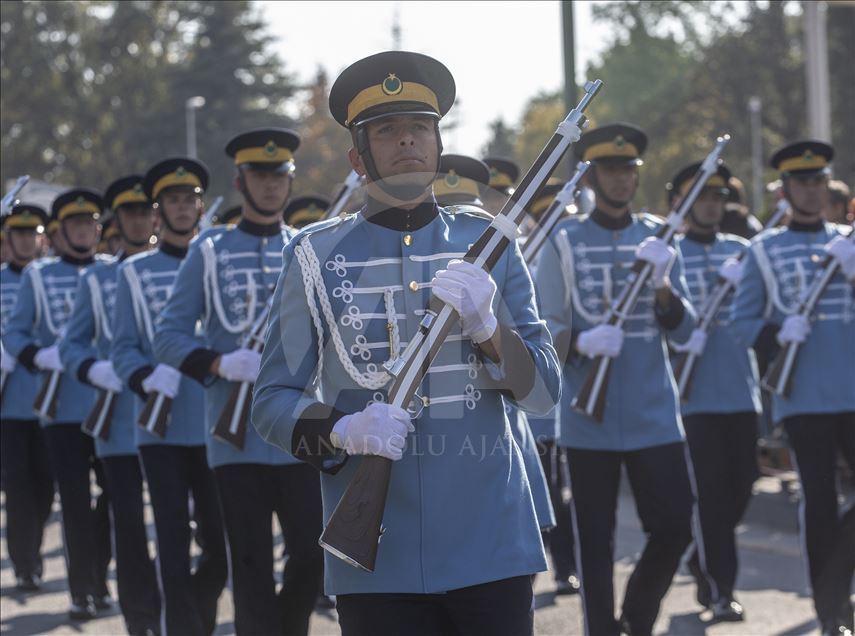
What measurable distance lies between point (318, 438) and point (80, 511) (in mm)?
5128

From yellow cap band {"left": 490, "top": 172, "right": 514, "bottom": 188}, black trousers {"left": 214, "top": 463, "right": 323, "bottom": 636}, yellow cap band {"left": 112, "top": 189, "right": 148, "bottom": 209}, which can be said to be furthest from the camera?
yellow cap band {"left": 112, "top": 189, "right": 148, "bottom": 209}

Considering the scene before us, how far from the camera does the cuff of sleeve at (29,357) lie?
29.6 ft

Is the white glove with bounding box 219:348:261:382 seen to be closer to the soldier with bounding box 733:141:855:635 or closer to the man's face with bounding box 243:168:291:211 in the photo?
the man's face with bounding box 243:168:291:211

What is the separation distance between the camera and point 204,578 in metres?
6.61

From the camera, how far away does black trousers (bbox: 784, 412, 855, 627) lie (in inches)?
260

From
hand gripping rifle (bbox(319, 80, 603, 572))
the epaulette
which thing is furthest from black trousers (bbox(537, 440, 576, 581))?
hand gripping rifle (bbox(319, 80, 603, 572))

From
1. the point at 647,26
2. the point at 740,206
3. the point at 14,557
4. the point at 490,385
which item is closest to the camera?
the point at 490,385

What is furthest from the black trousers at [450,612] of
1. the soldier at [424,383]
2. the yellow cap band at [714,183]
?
the yellow cap band at [714,183]

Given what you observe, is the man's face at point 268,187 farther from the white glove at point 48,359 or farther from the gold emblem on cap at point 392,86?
the white glove at point 48,359

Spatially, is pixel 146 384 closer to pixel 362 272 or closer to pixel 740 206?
pixel 362 272

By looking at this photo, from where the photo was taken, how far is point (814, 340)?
7.11 m

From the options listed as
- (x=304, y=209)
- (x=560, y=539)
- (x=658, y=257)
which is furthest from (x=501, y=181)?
(x=304, y=209)

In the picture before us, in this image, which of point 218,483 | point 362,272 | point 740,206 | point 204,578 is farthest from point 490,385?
point 740,206

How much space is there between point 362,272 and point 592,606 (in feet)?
9.56
